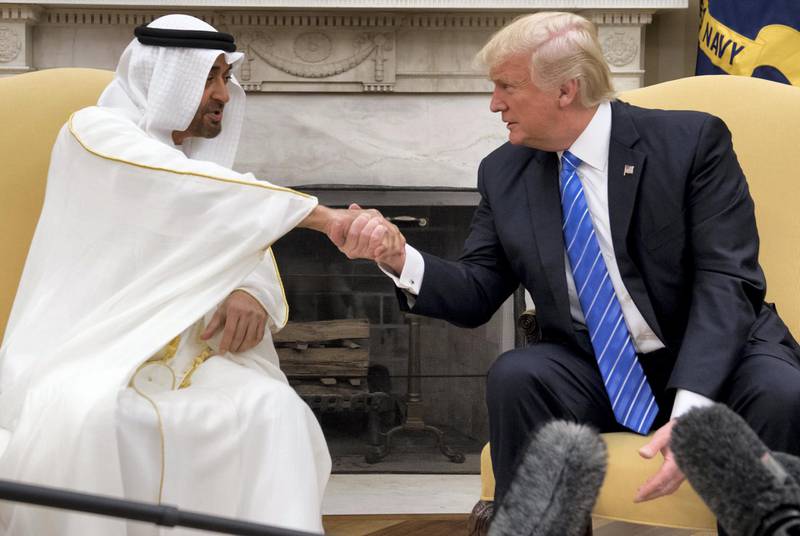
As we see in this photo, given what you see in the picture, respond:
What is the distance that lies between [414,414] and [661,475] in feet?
7.25

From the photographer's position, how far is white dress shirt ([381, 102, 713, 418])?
1.99m

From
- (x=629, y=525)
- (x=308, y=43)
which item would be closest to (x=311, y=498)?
(x=629, y=525)

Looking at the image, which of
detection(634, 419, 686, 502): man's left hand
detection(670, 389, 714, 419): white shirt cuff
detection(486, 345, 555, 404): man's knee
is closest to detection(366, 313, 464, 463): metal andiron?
detection(486, 345, 555, 404): man's knee

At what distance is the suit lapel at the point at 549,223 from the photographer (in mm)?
1986

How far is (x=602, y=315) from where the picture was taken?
1.97 metres

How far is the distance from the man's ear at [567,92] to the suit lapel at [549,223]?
0.46 feet

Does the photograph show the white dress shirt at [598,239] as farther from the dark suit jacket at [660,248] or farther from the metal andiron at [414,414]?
the metal andiron at [414,414]

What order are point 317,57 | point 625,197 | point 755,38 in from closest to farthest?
point 625,197 < point 755,38 < point 317,57

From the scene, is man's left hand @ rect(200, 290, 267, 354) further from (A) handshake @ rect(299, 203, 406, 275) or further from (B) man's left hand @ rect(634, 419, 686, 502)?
(B) man's left hand @ rect(634, 419, 686, 502)

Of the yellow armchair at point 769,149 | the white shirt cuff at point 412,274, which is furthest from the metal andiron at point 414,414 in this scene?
the white shirt cuff at point 412,274

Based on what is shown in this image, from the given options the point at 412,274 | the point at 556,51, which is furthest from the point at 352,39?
the point at 412,274

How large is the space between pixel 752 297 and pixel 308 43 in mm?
2409

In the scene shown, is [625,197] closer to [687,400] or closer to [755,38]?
[687,400]

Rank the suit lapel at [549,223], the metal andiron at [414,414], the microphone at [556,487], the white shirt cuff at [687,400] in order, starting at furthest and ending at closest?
the metal andiron at [414,414]
the suit lapel at [549,223]
the white shirt cuff at [687,400]
the microphone at [556,487]
